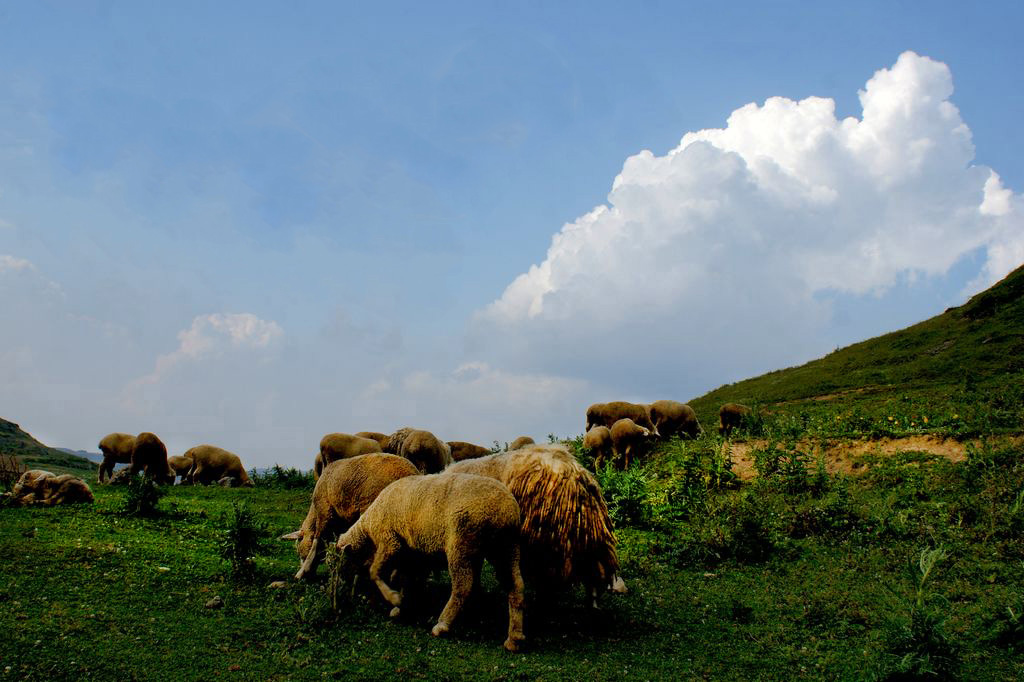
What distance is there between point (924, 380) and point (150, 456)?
33.0m

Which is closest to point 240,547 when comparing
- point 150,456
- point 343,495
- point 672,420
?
point 343,495

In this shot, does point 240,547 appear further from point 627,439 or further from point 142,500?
point 627,439

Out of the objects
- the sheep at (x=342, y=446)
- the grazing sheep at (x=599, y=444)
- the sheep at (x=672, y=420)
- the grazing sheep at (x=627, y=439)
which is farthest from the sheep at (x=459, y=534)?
the sheep at (x=672, y=420)

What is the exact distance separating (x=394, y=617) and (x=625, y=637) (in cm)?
300

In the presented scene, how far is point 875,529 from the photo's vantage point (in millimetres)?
12953

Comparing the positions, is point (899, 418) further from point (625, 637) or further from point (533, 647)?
point (533, 647)

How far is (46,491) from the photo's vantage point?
14.2m

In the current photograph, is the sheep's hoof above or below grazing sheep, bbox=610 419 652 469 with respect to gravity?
below

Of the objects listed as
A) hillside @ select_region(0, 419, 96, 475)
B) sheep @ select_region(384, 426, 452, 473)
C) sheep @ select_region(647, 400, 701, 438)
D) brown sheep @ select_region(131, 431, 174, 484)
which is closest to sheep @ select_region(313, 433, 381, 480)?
sheep @ select_region(384, 426, 452, 473)

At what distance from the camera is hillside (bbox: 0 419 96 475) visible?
137 ft

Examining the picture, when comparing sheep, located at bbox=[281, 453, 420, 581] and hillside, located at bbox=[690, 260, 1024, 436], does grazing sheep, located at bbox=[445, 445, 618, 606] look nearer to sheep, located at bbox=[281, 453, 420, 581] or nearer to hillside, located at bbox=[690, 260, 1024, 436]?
sheep, located at bbox=[281, 453, 420, 581]

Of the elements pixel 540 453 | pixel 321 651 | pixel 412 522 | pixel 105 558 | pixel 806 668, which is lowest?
pixel 806 668

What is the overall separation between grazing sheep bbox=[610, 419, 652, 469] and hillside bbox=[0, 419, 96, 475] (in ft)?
113

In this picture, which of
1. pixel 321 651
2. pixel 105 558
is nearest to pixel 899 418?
pixel 321 651
